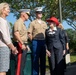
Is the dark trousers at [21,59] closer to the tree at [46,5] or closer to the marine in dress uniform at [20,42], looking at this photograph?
the marine in dress uniform at [20,42]

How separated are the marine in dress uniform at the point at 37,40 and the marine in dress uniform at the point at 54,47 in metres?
0.15

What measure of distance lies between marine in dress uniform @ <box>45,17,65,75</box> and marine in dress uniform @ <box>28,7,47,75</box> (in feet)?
0.48

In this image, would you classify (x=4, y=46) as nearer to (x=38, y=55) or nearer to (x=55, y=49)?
(x=38, y=55)

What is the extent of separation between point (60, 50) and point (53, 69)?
1.69ft

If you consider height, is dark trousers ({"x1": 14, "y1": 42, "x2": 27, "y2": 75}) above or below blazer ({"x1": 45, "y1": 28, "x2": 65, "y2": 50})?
below

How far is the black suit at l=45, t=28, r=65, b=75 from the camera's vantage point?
789cm

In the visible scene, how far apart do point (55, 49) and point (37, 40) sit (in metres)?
0.51

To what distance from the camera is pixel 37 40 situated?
25.9 feet

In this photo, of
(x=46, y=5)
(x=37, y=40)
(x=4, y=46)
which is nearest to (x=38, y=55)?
(x=37, y=40)

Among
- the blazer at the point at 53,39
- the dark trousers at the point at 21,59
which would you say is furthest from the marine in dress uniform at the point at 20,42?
the blazer at the point at 53,39

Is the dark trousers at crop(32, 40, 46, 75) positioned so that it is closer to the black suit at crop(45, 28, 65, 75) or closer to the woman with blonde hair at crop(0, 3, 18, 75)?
the black suit at crop(45, 28, 65, 75)

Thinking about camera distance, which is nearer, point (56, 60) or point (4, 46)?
point (4, 46)

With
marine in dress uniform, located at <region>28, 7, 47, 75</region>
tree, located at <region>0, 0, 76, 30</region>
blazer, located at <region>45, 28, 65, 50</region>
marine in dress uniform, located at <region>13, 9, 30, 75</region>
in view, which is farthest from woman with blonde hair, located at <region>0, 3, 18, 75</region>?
tree, located at <region>0, 0, 76, 30</region>

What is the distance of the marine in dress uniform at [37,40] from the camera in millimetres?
7859
